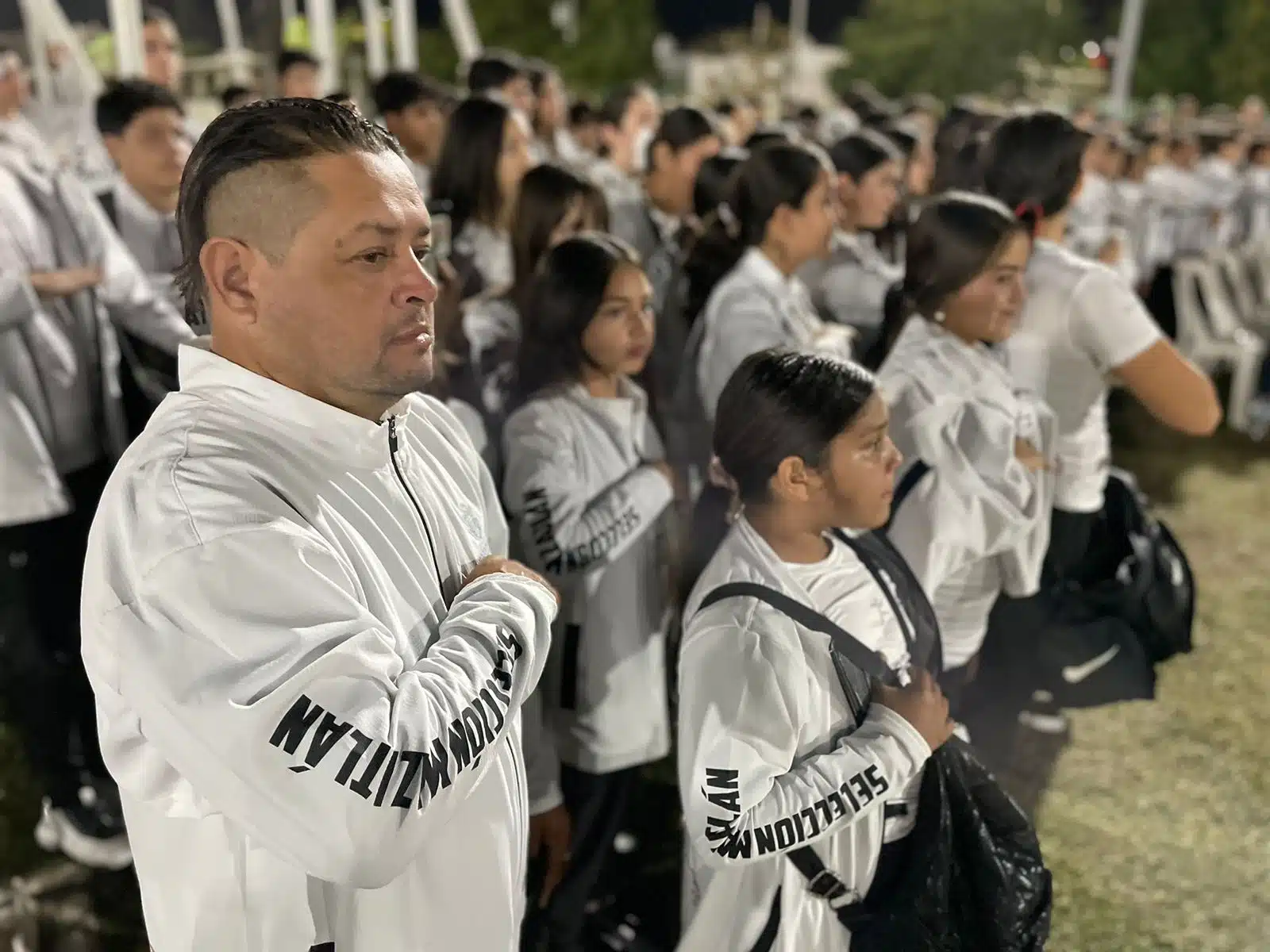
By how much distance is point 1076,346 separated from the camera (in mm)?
2486

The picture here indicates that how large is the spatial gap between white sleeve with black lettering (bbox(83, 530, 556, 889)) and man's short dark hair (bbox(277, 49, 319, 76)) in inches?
191

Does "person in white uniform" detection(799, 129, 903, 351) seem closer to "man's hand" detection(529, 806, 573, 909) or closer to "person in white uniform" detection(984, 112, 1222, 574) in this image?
"person in white uniform" detection(984, 112, 1222, 574)

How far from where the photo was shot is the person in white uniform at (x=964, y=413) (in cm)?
223

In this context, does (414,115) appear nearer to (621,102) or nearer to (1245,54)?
(621,102)

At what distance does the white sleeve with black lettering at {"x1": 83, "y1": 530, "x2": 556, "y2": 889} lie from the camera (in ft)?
3.15

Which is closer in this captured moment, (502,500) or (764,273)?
(502,500)

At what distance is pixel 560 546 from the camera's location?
213 centimetres

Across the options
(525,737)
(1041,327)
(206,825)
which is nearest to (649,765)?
(525,737)

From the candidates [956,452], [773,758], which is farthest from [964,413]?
[773,758]

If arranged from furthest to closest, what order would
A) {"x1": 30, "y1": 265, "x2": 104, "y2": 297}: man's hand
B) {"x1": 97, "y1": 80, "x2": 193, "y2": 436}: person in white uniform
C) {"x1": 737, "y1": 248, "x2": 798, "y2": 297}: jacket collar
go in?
{"x1": 97, "y1": 80, "x2": 193, "y2": 436}: person in white uniform → {"x1": 737, "y1": 248, "x2": 798, "y2": 297}: jacket collar → {"x1": 30, "y1": 265, "x2": 104, "y2": 297}: man's hand

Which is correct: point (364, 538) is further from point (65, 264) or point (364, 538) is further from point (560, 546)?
point (65, 264)

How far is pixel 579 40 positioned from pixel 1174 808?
20740mm

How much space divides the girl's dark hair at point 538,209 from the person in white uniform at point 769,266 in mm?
440

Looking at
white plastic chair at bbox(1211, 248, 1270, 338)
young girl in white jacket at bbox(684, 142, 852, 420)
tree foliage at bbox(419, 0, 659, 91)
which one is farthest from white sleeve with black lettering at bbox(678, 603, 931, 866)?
tree foliage at bbox(419, 0, 659, 91)
